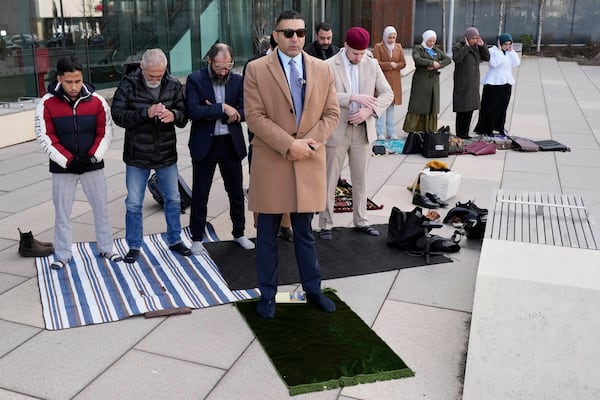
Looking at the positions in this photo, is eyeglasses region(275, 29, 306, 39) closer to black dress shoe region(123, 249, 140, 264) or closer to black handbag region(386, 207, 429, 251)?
black handbag region(386, 207, 429, 251)

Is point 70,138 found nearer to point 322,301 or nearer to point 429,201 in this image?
point 322,301

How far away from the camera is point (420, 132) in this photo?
9.52 m

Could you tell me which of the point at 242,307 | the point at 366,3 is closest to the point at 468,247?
the point at 242,307

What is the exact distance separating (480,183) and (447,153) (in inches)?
60.4

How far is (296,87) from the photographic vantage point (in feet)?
13.2

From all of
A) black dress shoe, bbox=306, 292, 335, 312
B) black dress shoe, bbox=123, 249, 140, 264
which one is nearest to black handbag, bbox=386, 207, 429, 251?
black dress shoe, bbox=306, 292, 335, 312

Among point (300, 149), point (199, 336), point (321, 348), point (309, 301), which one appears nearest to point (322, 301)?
point (309, 301)

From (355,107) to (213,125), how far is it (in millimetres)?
1249

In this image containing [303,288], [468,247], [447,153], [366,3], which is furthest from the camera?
[366,3]

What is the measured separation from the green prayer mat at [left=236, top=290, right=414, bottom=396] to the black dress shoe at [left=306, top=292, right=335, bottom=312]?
0.11 feet

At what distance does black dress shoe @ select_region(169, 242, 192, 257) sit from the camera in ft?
17.3

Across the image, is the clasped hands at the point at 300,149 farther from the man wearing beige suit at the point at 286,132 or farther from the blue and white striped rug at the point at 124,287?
the blue and white striped rug at the point at 124,287

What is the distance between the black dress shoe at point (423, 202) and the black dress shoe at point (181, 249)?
8.60 ft

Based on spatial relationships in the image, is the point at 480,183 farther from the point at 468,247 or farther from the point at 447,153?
the point at 468,247
